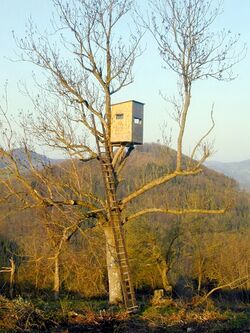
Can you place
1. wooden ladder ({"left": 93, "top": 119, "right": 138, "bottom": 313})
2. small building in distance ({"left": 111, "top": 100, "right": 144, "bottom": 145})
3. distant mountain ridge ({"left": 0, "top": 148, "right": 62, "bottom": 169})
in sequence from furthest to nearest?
small building in distance ({"left": 111, "top": 100, "right": 144, "bottom": 145}) < distant mountain ridge ({"left": 0, "top": 148, "right": 62, "bottom": 169}) < wooden ladder ({"left": 93, "top": 119, "right": 138, "bottom": 313})

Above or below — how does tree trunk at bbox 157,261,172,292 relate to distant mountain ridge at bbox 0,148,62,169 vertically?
below

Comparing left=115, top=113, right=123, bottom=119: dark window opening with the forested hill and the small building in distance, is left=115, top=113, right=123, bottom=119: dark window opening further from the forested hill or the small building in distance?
the forested hill

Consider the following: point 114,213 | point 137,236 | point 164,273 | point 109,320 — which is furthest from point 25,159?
point 164,273

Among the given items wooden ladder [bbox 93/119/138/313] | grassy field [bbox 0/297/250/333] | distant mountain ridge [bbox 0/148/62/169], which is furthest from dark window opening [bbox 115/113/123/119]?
grassy field [bbox 0/297/250/333]

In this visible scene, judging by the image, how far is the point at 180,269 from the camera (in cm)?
3244

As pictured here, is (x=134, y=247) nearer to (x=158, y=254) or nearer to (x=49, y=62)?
(x=158, y=254)

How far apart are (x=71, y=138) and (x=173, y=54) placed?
3761mm

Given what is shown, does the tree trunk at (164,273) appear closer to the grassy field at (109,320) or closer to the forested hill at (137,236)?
the forested hill at (137,236)

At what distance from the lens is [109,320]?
355 inches

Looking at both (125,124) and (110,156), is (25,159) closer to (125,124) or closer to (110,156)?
(110,156)

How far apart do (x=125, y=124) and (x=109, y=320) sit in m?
6.18

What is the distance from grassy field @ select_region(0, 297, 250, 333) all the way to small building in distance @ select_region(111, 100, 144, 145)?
5.01 m

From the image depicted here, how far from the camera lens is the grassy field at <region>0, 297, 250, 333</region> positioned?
8281 millimetres

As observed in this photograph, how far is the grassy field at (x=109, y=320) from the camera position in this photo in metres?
8.28
